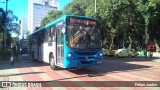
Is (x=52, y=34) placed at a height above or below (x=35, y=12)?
below

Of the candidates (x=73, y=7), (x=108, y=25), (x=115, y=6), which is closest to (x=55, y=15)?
(x=73, y=7)

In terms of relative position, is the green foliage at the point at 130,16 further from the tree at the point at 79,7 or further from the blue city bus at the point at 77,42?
the blue city bus at the point at 77,42

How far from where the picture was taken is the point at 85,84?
10797 millimetres

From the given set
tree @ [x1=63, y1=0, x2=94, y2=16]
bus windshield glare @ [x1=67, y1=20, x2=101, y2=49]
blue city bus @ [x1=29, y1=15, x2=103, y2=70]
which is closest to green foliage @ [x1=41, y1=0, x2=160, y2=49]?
tree @ [x1=63, y1=0, x2=94, y2=16]

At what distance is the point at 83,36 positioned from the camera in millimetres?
13688

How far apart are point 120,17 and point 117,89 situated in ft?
109

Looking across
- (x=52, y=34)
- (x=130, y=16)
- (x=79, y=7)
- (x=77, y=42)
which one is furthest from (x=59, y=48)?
(x=79, y=7)

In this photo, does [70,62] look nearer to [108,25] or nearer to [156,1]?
[156,1]

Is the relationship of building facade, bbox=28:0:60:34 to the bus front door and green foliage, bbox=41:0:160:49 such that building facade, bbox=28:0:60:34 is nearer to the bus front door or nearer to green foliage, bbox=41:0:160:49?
green foliage, bbox=41:0:160:49

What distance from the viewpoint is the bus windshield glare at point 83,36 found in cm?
1347

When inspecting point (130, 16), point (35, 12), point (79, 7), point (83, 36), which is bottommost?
point (83, 36)

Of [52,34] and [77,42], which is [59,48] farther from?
[52,34]

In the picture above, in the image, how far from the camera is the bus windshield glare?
13469 millimetres

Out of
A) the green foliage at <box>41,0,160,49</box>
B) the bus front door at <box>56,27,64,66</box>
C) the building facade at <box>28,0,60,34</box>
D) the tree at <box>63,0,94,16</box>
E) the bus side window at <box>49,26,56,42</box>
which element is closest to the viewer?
the bus front door at <box>56,27,64,66</box>
